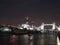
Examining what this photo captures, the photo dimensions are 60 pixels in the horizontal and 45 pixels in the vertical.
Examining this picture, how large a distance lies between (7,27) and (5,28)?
6.47 ft

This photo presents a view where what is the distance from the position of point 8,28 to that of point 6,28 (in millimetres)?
1561

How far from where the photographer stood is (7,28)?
6619 inches

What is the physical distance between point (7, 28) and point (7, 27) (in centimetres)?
99

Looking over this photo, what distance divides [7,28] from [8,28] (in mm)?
842

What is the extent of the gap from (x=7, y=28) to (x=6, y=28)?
95cm

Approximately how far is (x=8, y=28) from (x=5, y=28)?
2.32 metres

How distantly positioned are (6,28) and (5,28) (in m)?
0.80

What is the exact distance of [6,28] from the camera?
168 metres

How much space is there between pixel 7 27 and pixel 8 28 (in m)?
1.45

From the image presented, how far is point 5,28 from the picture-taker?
168 meters

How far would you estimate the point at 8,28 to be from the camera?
167875 mm
